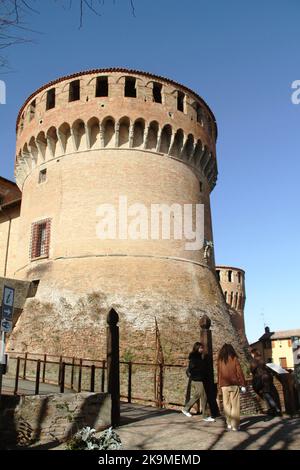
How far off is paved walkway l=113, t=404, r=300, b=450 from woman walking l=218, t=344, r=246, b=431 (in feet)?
0.76

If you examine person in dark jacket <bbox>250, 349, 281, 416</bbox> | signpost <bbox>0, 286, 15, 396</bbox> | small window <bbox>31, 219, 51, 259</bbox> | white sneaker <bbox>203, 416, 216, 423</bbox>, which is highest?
small window <bbox>31, 219, 51, 259</bbox>

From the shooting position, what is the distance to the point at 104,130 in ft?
58.3

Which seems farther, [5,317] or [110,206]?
[110,206]

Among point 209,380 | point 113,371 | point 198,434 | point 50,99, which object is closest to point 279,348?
point 50,99

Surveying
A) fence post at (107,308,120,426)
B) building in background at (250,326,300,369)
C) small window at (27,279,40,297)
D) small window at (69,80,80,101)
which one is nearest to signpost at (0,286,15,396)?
fence post at (107,308,120,426)

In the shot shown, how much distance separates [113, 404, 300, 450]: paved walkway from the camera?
585 centimetres

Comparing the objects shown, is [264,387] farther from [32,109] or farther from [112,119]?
[32,109]

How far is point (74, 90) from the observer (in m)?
19.1

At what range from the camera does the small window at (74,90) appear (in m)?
18.7

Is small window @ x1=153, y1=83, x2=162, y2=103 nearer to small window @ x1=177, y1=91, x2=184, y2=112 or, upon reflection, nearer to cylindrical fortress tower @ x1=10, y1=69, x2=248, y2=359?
cylindrical fortress tower @ x1=10, y1=69, x2=248, y2=359

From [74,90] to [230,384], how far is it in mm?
15720

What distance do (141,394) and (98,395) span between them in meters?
6.15

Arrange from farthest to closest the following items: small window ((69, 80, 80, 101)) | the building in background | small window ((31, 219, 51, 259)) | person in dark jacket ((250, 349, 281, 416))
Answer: the building in background
small window ((69, 80, 80, 101))
small window ((31, 219, 51, 259))
person in dark jacket ((250, 349, 281, 416))
